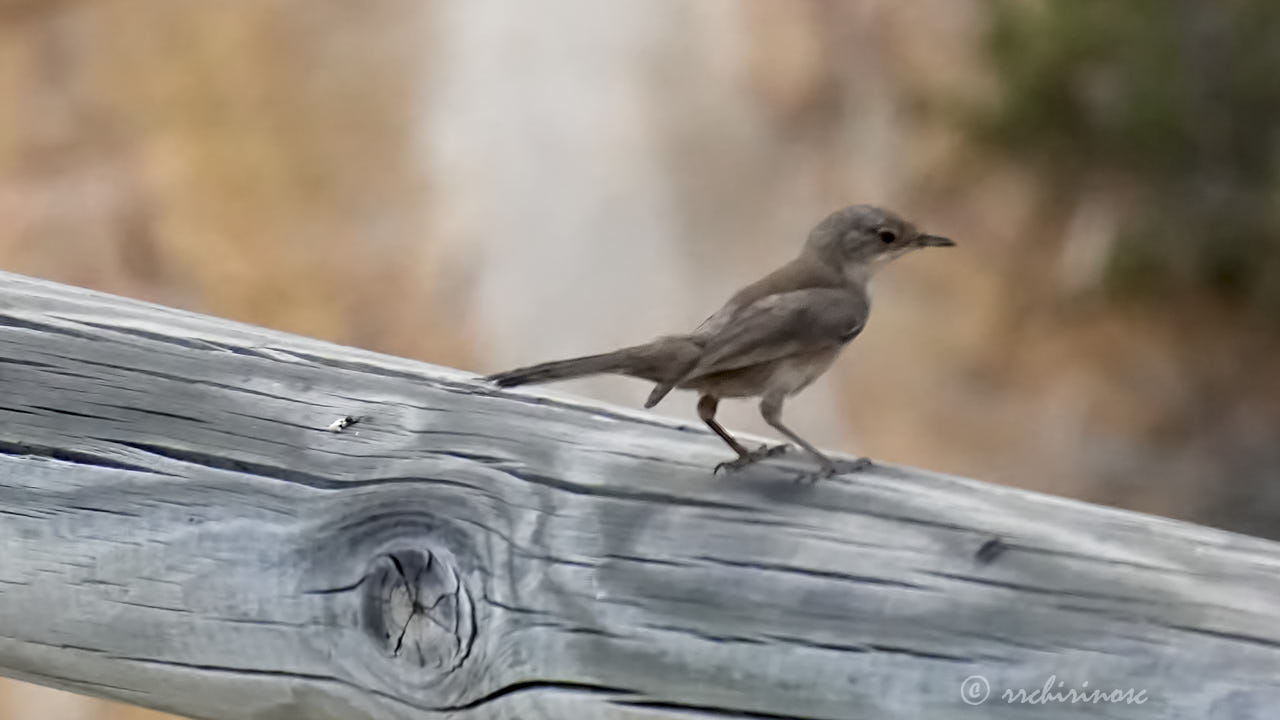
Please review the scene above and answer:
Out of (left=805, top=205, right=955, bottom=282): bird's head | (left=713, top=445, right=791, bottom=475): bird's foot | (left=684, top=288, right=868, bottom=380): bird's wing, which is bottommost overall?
(left=713, top=445, right=791, bottom=475): bird's foot

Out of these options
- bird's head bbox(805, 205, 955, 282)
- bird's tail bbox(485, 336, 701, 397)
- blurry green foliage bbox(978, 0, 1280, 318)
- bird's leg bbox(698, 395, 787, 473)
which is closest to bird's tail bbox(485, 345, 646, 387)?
bird's tail bbox(485, 336, 701, 397)

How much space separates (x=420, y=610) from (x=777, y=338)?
877 millimetres

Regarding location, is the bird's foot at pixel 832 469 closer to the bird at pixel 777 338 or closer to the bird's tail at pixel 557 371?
the bird at pixel 777 338

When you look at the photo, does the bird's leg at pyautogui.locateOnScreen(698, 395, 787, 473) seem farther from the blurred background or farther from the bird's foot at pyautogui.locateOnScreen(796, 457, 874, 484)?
the blurred background

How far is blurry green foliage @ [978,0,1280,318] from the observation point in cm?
484

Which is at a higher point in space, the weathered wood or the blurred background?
the blurred background

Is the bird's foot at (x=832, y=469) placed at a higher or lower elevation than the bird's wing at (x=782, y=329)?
lower

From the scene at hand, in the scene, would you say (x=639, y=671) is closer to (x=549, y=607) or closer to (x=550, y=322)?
(x=549, y=607)

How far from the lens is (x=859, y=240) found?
224cm

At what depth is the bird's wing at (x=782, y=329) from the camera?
1.82m

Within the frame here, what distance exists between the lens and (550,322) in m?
5.84

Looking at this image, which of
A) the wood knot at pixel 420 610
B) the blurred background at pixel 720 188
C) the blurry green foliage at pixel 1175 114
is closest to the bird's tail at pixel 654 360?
the wood knot at pixel 420 610

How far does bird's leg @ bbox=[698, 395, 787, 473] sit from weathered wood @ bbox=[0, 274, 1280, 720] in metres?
0.04

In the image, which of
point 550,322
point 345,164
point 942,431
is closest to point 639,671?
point 942,431
